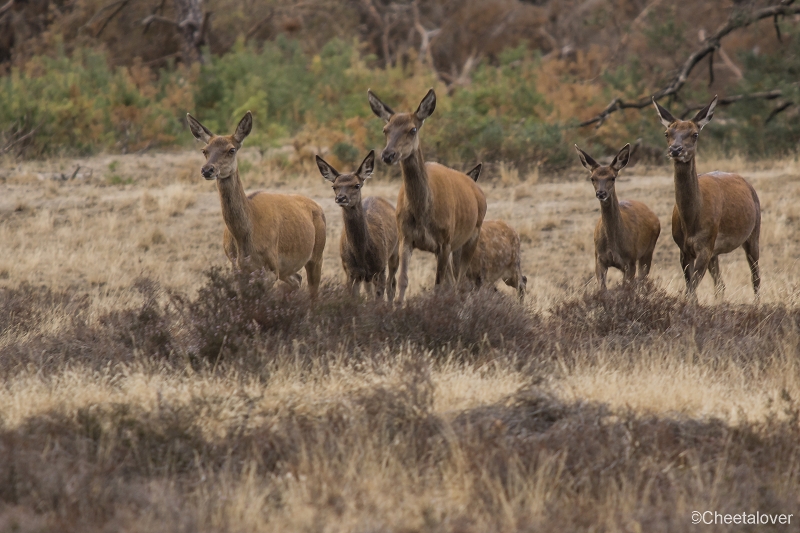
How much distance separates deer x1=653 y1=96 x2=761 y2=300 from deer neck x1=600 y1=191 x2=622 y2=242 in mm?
639

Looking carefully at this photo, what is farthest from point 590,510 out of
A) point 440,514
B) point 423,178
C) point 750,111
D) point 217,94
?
point 217,94

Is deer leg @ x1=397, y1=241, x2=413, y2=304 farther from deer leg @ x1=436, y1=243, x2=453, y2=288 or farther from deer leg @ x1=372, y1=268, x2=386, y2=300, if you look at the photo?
deer leg @ x1=372, y1=268, x2=386, y2=300

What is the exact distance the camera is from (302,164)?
20578 millimetres

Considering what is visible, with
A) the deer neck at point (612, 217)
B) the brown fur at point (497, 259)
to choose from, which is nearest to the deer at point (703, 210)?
the deer neck at point (612, 217)

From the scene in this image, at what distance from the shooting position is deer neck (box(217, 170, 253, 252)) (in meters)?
9.98

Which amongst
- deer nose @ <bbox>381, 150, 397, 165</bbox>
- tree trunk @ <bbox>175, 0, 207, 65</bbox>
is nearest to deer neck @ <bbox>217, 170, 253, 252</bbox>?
deer nose @ <bbox>381, 150, 397, 165</bbox>

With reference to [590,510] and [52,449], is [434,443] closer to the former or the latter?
[590,510]

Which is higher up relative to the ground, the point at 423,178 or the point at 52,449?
the point at 423,178

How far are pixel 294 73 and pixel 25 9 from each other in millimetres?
12470

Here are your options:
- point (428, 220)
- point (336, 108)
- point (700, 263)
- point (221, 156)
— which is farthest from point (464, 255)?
point (336, 108)

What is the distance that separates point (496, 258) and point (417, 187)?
2907 millimetres

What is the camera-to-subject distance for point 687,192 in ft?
37.2

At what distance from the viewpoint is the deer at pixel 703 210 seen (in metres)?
11.0

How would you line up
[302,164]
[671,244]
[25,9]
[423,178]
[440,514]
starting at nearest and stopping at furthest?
[440,514]
[423,178]
[671,244]
[302,164]
[25,9]
